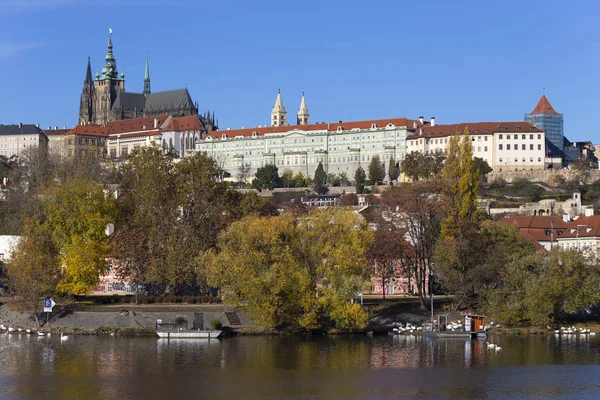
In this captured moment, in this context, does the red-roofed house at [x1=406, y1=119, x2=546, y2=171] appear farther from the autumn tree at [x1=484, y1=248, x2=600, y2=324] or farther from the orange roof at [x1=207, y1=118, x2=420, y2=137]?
the autumn tree at [x1=484, y1=248, x2=600, y2=324]

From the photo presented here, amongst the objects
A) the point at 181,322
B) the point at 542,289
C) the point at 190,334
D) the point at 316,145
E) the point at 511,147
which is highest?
the point at 316,145

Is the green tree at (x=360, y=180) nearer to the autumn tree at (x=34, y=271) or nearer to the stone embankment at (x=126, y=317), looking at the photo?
the autumn tree at (x=34, y=271)

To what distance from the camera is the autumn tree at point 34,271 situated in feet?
209

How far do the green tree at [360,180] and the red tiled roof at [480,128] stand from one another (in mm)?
10280

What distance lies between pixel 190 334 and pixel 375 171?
103155mm

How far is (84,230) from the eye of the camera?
226 feet

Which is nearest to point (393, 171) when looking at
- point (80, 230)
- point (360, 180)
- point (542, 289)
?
point (360, 180)

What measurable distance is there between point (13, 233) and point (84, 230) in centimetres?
2223

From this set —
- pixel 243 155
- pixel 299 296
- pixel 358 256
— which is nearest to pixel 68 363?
pixel 299 296

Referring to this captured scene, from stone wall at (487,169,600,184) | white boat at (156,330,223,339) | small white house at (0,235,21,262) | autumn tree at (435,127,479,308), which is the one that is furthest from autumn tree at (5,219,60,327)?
stone wall at (487,169,600,184)

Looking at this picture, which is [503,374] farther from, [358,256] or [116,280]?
[116,280]

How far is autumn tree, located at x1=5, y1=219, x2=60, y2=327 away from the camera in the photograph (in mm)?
63594

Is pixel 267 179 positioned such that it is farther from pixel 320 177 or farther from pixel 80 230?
pixel 80 230

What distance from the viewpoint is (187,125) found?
647 feet
